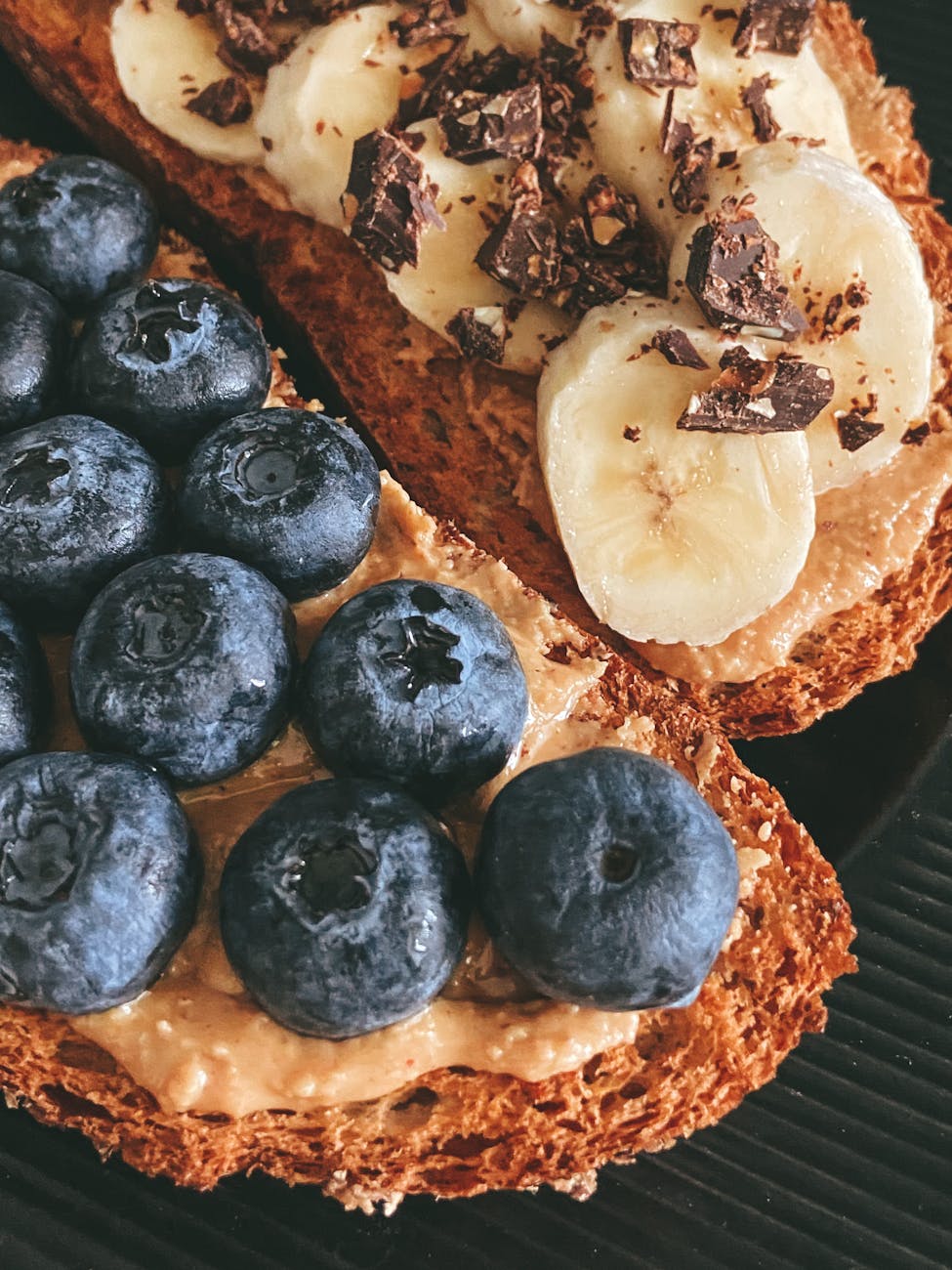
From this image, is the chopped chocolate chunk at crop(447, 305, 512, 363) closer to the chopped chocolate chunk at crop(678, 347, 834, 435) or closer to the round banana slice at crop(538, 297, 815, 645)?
the round banana slice at crop(538, 297, 815, 645)

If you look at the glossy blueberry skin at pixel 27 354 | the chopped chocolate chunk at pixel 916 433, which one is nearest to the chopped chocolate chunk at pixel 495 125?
the glossy blueberry skin at pixel 27 354

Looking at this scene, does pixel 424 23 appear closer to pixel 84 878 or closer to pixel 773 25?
pixel 773 25

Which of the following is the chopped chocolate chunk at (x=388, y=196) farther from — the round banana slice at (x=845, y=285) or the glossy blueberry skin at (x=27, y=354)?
the glossy blueberry skin at (x=27, y=354)

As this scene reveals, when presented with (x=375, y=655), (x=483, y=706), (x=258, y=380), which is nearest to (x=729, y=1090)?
(x=483, y=706)

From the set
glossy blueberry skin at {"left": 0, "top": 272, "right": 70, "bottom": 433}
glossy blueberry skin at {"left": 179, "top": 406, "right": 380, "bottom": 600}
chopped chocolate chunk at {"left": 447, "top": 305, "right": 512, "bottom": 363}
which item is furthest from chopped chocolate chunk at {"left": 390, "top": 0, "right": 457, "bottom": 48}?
glossy blueberry skin at {"left": 179, "top": 406, "right": 380, "bottom": 600}

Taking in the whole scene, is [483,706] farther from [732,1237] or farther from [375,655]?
[732,1237]

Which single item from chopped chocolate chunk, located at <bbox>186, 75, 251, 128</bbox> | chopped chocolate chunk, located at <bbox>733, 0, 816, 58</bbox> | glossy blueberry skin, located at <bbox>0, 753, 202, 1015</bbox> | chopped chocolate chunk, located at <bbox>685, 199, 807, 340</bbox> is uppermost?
chopped chocolate chunk, located at <bbox>733, 0, 816, 58</bbox>
